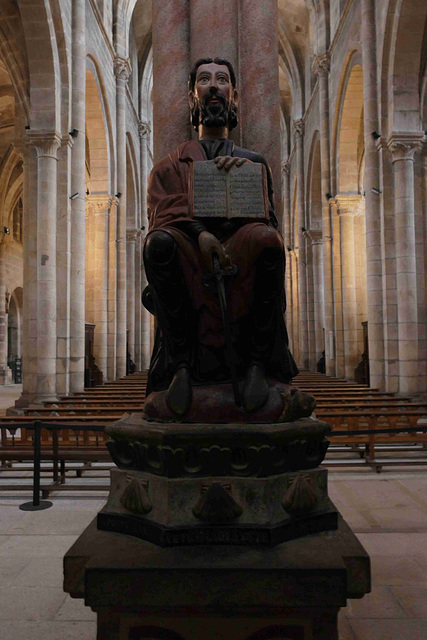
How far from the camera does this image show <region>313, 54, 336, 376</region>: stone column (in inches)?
725

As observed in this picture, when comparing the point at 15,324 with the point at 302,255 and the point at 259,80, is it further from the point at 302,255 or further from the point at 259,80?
the point at 259,80

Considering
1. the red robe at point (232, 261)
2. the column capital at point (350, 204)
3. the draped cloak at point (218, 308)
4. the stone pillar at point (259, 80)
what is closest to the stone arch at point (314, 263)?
the column capital at point (350, 204)

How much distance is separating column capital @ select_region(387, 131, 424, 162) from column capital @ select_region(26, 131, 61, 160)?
23.9ft

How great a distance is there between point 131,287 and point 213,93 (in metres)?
20.6

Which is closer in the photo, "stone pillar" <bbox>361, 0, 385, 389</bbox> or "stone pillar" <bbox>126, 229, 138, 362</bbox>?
"stone pillar" <bbox>361, 0, 385, 389</bbox>

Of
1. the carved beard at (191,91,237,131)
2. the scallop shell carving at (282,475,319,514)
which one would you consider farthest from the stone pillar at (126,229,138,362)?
the scallop shell carving at (282,475,319,514)

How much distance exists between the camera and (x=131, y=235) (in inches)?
936

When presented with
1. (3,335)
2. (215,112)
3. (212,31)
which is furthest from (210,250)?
(3,335)

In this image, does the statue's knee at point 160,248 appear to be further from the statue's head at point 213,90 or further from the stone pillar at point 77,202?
the stone pillar at point 77,202

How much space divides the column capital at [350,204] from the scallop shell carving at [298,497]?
54.4ft

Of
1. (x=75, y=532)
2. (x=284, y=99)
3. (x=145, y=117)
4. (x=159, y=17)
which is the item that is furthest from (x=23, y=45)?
(x=284, y=99)

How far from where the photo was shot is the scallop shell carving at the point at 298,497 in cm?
239

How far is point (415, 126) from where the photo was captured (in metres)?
11.4

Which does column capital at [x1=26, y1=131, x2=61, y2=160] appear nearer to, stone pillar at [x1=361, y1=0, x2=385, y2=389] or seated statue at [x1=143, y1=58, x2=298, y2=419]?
stone pillar at [x1=361, y1=0, x2=385, y2=389]
